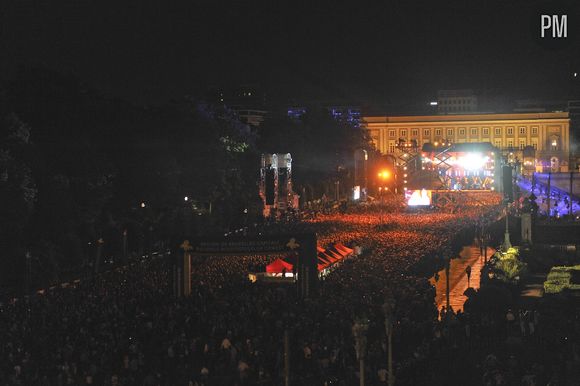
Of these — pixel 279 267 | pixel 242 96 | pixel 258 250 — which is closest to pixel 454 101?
pixel 242 96

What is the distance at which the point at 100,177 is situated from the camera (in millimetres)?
36562

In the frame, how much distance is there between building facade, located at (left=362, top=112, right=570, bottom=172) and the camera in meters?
131

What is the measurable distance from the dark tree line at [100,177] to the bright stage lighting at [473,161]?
17673 millimetres

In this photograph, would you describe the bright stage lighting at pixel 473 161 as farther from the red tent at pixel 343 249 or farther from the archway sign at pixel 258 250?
the archway sign at pixel 258 250

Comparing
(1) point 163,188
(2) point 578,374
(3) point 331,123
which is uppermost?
(3) point 331,123

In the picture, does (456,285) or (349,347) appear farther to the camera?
(456,285)

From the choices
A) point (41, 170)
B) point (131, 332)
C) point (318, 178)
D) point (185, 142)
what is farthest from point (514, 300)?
point (318, 178)

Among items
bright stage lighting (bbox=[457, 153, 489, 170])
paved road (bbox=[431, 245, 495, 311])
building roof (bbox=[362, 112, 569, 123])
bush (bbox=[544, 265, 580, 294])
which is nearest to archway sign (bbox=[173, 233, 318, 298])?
paved road (bbox=[431, 245, 495, 311])

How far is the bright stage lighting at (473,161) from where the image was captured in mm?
70688

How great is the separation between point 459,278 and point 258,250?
10472 millimetres

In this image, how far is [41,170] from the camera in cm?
3319

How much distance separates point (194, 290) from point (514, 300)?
30.0 feet

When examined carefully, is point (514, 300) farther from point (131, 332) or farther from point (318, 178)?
point (318, 178)

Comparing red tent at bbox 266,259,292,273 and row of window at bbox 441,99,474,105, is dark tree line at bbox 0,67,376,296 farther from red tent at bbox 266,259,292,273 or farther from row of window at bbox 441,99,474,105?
row of window at bbox 441,99,474,105
